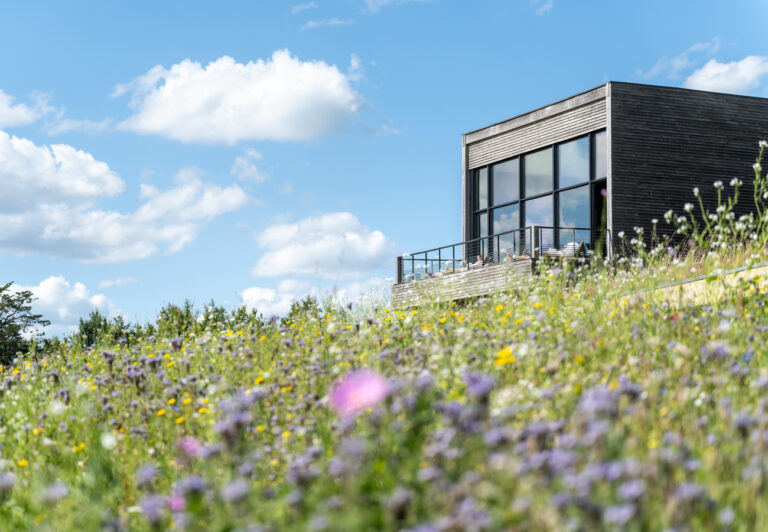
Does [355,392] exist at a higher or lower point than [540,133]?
lower

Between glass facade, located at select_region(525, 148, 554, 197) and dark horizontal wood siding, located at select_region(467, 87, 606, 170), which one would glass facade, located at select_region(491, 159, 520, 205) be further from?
glass facade, located at select_region(525, 148, 554, 197)

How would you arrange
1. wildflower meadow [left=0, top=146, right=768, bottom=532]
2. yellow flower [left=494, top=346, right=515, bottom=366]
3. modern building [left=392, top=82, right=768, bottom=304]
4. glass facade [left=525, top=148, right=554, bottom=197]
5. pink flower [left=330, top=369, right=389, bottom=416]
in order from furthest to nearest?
glass facade [left=525, top=148, right=554, bottom=197] → modern building [left=392, top=82, right=768, bottom=304] → yellow flower [left=494, top=346, right=515, bottom=366] → pink flower [left=330, top=369, right=389, bottom=416] → wildflower meadow [left=0, top=146, right=768, bottom=532]

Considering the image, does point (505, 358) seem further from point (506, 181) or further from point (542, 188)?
point (506, 181)

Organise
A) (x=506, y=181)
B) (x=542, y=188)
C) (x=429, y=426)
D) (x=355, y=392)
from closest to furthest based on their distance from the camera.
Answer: (x=429, y=426)
(x=355, y=392)
(x=542, y=188)
(x=506, y=181)

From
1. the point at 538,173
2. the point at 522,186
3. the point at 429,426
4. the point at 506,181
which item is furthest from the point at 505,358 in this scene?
the point at 506,181

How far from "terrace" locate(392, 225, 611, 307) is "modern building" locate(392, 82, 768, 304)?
34mm

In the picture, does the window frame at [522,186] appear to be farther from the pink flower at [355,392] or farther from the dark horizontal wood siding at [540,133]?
the pink flower at [355,392]

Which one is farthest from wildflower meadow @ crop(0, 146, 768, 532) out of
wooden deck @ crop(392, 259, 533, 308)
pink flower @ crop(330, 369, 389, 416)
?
wooden deck @ crop(392, 259, 533, 308)

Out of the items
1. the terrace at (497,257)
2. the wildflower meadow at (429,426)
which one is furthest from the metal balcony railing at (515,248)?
the wildflower meadow at (429,426)

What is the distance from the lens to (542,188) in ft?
70.2

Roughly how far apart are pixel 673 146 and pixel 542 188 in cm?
353

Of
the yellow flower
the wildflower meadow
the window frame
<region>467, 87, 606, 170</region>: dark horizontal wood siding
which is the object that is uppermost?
<region>467, 87, 606, 170</region>: dark horizontal wood siding

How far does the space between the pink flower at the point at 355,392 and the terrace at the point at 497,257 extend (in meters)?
11.9

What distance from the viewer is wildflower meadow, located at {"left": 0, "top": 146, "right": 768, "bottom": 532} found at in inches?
99.9
